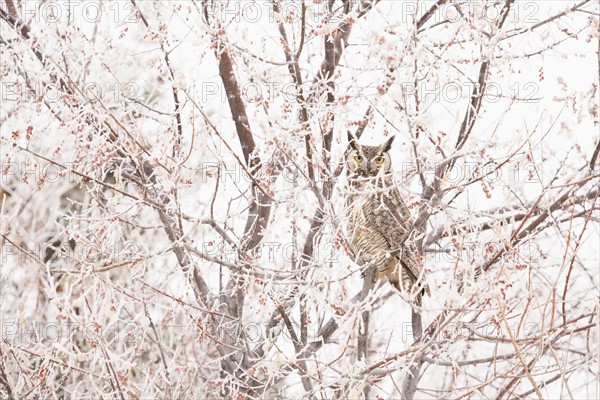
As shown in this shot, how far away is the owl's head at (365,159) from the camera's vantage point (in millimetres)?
4922

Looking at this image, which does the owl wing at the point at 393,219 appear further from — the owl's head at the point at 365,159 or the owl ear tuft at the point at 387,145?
the owl ear tuft at the point at 387,145

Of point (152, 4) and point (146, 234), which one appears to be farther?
point (146, 234)

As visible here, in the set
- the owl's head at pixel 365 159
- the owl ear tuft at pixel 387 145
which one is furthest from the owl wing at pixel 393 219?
the owl ear tuft at pixel 387 145

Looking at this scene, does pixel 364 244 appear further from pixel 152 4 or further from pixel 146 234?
pixel 146 234

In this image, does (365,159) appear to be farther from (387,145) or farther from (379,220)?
(379,220)

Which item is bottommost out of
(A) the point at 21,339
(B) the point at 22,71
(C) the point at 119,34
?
(A) the point at 21,339

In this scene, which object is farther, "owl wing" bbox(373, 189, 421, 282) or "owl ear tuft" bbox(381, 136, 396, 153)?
"owl ear tuft" bbox(381, 136, 396, 153)

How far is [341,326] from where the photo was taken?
340 centimetres

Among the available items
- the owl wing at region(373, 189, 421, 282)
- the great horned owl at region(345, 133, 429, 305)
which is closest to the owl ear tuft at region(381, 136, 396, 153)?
the great horned owl at region(345, 133, 429, 305)

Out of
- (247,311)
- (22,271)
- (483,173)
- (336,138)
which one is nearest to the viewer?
(483,173)

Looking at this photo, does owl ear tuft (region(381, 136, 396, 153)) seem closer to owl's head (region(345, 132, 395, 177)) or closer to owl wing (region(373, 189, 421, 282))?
owl's head (region(345, 132, 395, 177))

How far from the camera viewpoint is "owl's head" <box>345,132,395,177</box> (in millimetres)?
4922

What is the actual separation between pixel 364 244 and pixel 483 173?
4.62 ft

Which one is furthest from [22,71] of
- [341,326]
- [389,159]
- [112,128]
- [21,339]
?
[341,326]
